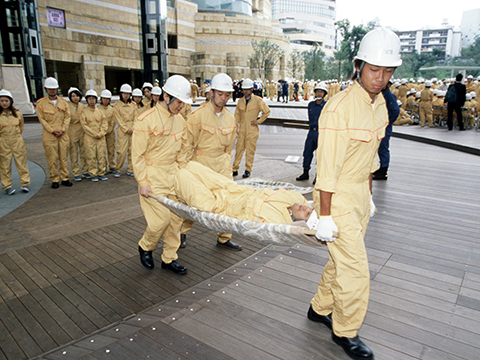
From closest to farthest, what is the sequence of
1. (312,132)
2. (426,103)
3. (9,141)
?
(9,141) → (312,132) → (426,103)

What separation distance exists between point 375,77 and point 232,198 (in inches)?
69.8

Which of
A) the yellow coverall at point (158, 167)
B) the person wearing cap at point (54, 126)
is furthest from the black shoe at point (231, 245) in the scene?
the person wearing cap at point (54, 126)

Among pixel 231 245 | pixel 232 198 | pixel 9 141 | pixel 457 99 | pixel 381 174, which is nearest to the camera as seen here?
pixel 232 198

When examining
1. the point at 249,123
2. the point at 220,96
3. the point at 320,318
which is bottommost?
the point at 320,318

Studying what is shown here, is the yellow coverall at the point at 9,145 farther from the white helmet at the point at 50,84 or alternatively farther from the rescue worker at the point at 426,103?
the rescue worker at the point at 426,103

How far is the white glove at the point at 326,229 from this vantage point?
6.79ft

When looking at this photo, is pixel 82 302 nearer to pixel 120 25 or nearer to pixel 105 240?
pixel 105 240

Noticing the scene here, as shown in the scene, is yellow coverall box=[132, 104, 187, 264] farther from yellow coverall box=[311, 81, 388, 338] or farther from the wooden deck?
yellow coverall box=[311, 81, 388, 338]

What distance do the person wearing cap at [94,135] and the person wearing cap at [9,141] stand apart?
4.10 ft

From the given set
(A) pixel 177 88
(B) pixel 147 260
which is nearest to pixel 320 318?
(B) pixel 147 260

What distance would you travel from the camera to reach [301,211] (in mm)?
3246

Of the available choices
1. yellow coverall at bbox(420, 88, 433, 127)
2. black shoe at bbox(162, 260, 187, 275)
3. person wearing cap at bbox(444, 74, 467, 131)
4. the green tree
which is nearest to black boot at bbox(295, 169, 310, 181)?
black shoe at bbox(162, 260, 187, 275)

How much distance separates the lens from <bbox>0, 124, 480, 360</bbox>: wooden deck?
2379 mm

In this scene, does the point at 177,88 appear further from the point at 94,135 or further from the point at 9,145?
the point at 94,135
